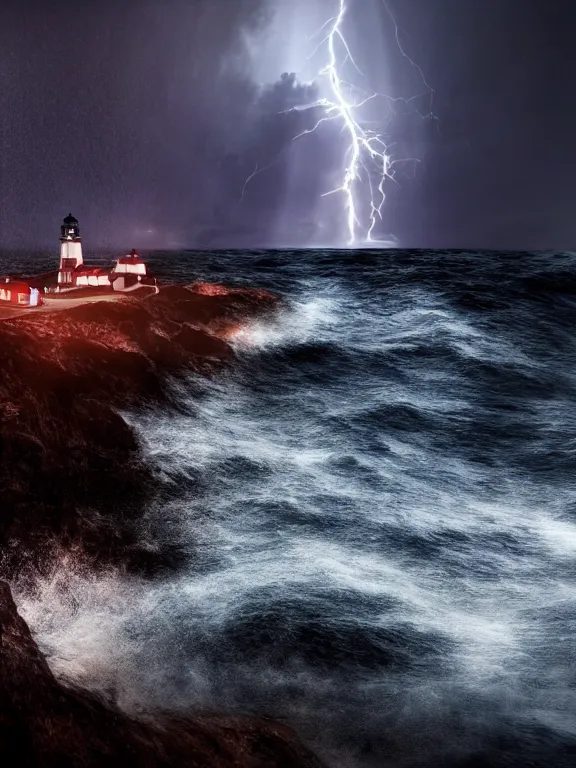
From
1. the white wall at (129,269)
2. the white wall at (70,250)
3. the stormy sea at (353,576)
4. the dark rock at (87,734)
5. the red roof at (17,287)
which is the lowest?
the stormy sea at (353,576)

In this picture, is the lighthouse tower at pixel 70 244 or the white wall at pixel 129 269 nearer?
the white wall at pixel 129 269

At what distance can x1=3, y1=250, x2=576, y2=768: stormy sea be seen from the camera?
23.0 ft

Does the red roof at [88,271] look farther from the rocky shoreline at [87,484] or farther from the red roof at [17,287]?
the red roof at [17,287]

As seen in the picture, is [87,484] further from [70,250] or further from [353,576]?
[70,250]

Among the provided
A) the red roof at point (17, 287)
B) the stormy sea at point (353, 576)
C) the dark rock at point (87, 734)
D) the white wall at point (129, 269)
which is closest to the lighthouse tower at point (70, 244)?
the white wall at point (129, 269)

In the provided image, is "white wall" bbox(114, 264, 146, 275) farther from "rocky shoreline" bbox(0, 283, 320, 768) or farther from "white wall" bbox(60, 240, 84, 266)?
"rocky shoreline" bbox(0, 283, 320, 768)

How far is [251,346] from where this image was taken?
24109 mm

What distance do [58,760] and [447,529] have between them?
890 centimetres

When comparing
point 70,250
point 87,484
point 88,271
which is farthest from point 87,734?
point 70,250

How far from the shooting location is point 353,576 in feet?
33.1

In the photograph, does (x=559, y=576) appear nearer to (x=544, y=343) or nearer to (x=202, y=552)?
(x=202, y=552)

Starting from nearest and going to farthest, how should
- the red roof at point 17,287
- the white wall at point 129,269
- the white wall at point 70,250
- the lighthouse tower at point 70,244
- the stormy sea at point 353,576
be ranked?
the stormy sea at point 353,576 < the red roof at point 17,287 < the white wall at point 129,269 < the lighthouse tower at point 70,244 < the white wall at point 70,250

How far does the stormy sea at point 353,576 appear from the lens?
7.02 meters

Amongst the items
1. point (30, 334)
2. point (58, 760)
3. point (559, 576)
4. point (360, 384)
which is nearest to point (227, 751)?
point (58, 760)
